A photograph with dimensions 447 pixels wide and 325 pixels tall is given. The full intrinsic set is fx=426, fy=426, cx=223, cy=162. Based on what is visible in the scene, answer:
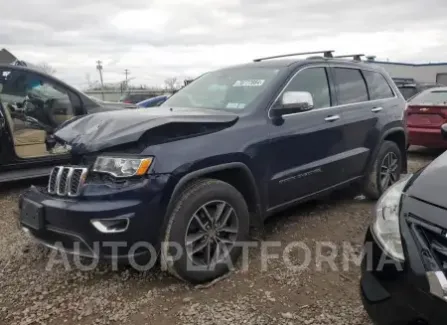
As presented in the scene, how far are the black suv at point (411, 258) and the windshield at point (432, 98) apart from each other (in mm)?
6870

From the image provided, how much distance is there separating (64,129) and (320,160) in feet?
7.66

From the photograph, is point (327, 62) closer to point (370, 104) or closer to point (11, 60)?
point (370, 104)

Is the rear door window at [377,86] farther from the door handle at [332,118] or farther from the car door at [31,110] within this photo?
the car door at [31,110]

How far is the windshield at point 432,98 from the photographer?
835cm

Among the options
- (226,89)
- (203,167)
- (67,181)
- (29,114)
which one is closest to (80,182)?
(67,181)

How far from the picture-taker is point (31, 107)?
5.72 metres

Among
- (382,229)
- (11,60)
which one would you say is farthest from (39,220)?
(11,60)

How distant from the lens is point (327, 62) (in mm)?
4504

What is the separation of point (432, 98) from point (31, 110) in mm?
7379

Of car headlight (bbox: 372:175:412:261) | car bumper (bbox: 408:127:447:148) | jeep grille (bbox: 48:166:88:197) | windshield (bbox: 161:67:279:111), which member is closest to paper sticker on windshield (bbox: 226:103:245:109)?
windshield (bbox: 161:67:279:111)

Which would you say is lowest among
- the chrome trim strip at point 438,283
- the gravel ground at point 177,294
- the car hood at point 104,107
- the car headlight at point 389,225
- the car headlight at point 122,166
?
the gravel ground at point 177,294

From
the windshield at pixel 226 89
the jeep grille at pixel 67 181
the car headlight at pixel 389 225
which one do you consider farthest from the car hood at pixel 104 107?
the car headlight at pixel 389 225

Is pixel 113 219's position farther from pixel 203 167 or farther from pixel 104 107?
pixel 104 107

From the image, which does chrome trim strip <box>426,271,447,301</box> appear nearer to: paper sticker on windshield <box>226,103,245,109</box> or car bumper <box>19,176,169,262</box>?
car bumper <box>19,176,169,262</box>
